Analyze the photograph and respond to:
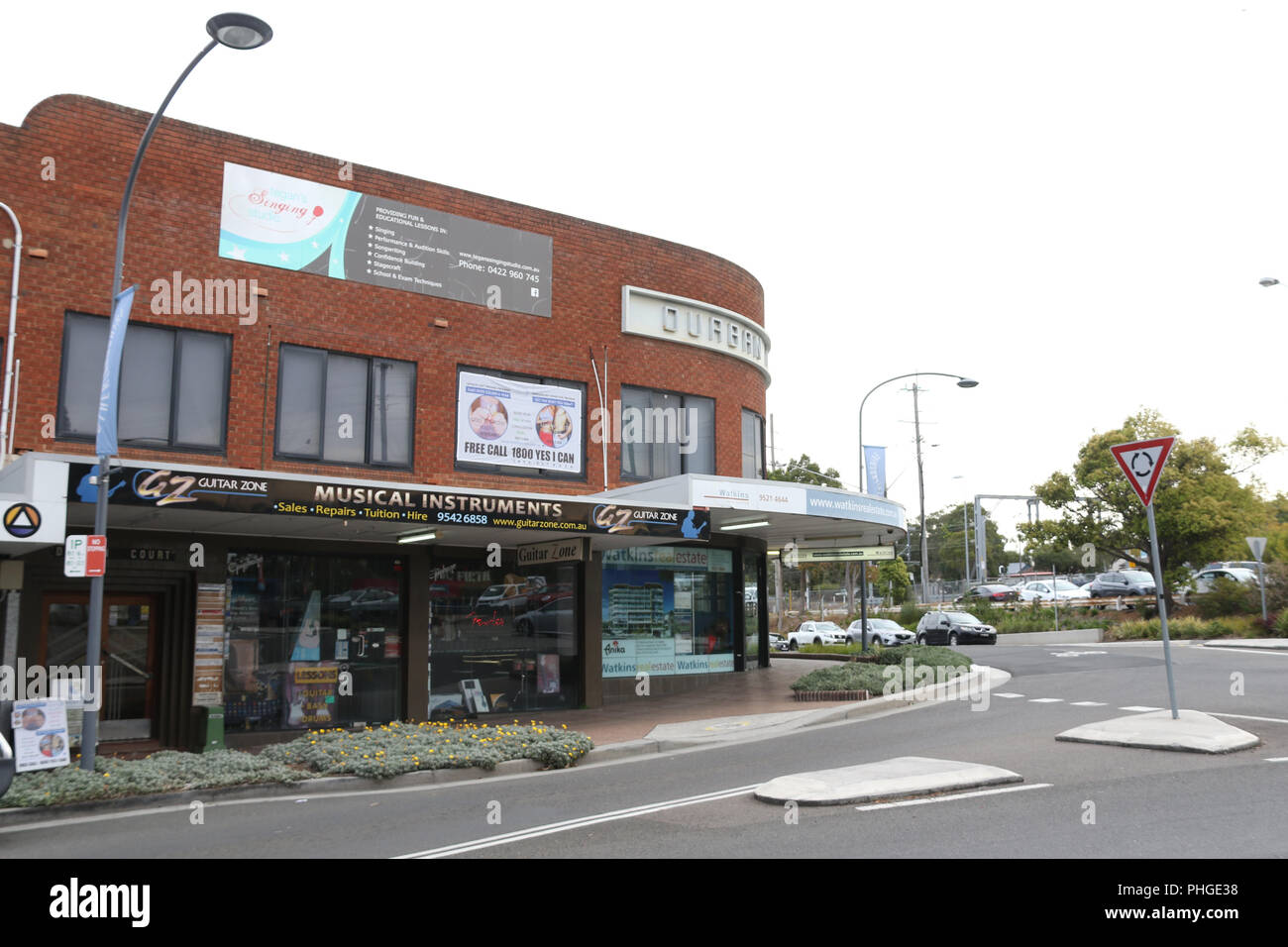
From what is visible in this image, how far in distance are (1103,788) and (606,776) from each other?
5275mm

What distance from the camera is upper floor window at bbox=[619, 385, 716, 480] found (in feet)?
68.3

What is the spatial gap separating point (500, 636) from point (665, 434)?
5558 millimetres

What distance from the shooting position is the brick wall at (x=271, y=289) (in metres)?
14.8

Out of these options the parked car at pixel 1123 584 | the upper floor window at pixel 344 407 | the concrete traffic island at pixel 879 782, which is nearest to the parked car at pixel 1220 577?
the parked car at pixel 1123 584

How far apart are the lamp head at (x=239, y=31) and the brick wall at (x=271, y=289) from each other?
6000mm

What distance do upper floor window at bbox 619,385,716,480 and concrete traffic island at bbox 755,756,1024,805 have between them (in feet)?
35.9

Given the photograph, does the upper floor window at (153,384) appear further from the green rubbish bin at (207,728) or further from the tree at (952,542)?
the tree at (952,542)

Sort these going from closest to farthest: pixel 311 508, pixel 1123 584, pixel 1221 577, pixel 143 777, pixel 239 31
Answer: pixel 239 31 → pixel 143 777 → pixel 311 508 → pixel 1221 577 → pixel 1123 584

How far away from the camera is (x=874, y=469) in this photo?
2567 centimetres

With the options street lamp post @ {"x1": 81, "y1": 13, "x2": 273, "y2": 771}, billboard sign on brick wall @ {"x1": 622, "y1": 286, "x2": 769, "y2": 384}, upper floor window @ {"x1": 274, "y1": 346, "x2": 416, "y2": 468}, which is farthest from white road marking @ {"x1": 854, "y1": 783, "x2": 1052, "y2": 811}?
billboard sign on brick wall @ {"x1": 622, "y1": 286, "x2": 769, "y2": 384}

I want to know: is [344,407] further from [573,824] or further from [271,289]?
[573,824]
